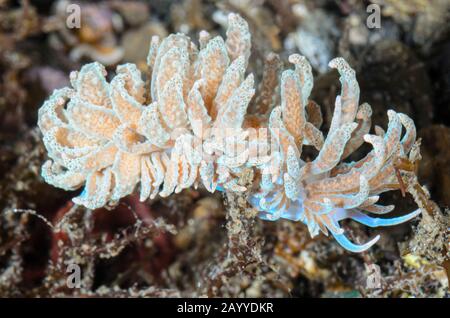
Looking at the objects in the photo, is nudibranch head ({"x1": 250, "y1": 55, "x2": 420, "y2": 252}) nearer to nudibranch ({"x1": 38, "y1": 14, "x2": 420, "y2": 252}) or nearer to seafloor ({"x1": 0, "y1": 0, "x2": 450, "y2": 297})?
nudibranch ({"x1": 38, "y1": 14, "x2": 420, "y2": 252})

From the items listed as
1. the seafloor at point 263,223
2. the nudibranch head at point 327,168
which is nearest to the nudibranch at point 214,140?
the nudibranch head at point 327,168

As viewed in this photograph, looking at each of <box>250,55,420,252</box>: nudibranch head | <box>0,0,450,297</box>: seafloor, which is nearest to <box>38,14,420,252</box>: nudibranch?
<box>250,55,420,252</box>: nudibranch head

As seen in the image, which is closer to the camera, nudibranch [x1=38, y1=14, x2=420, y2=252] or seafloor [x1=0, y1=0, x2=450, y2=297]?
nudibranch [x1=38, y1=14, x2=420, y2=252]

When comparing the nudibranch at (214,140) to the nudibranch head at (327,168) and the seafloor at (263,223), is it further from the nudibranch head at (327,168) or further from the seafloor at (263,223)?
the seafloor at (263,223)

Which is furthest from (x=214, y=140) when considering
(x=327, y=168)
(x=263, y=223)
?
(x=263, y=223)

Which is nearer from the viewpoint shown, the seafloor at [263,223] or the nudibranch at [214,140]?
the nudibranch at [214,140]
